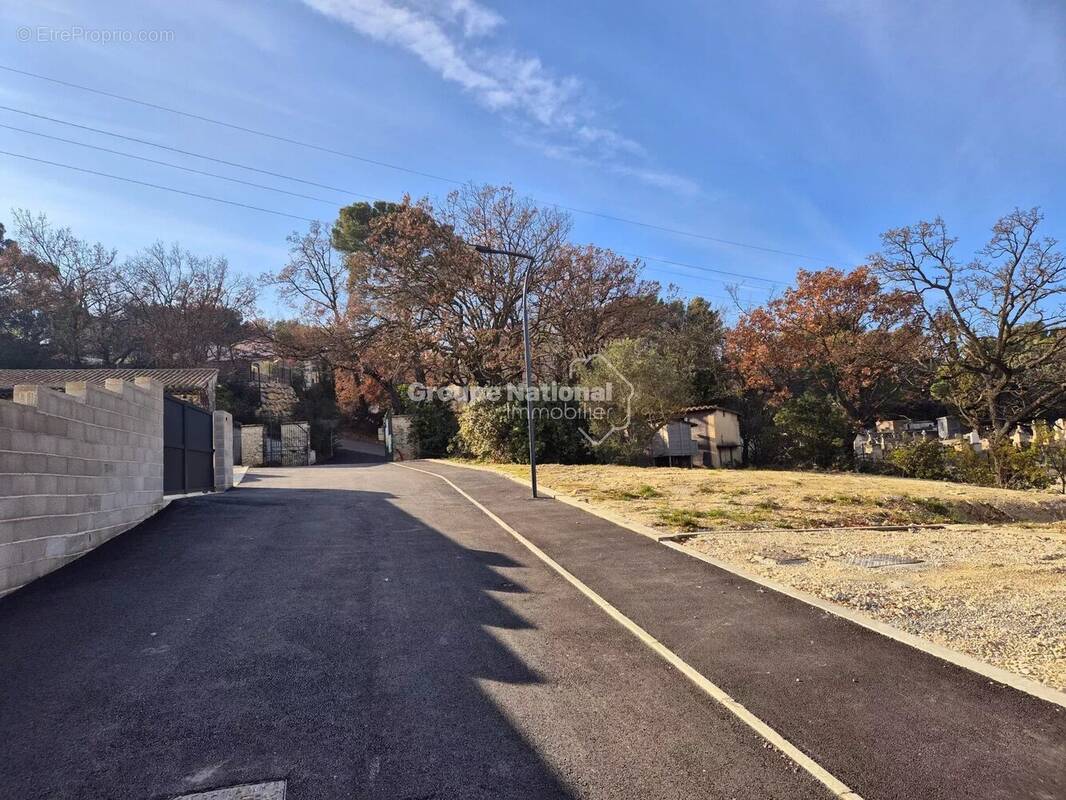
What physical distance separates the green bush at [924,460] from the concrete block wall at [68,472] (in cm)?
2474

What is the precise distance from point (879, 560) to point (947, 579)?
1.04 meters

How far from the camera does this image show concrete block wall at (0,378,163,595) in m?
6.18

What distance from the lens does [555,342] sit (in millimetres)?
29016

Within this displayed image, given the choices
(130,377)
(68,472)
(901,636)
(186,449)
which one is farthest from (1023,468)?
(130,377)

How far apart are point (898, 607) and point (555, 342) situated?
2400 centimetres

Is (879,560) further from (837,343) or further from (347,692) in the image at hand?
(837,343)

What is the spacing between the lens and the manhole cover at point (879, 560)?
7402 millimetres

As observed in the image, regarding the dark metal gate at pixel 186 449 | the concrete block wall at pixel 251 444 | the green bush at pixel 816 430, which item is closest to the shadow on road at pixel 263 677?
the dark metal gate at pixel 186 449

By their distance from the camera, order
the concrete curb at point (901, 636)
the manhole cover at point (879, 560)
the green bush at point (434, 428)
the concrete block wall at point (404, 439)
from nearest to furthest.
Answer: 1. the concrete curb at point (901, 636)
2. the manhole cover at point (879, 560)
3. the green bush at point (434, 428)
4. the concrete block wall at point (404, 439)

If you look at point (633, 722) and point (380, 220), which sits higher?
point (380, 220)

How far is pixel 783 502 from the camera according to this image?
12969mm

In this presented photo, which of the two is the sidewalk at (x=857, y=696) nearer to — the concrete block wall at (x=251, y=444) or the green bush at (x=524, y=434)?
the green bush at (x=524, y=434)

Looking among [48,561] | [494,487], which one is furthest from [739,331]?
[48,561]

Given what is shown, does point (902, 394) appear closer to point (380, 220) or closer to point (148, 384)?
point (380, 220)
